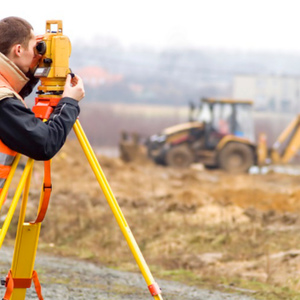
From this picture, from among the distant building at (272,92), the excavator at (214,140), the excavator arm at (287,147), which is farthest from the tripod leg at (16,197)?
the distant building at (272,92)

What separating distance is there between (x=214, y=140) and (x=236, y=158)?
1.03m

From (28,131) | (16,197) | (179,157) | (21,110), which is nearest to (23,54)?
(21,110)

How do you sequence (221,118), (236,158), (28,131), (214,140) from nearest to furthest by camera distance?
(28,131)
(221,118)
(214,140)
(236,158)

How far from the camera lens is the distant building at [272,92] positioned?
132 ft

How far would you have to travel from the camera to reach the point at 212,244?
8.54m

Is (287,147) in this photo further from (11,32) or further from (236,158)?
(11,32)

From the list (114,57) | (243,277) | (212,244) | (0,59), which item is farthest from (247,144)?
(114,57)

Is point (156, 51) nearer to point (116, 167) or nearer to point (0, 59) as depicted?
point (116, 167)

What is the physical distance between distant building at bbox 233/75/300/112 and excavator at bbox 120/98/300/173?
1670 cm

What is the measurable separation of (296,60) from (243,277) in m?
47.9

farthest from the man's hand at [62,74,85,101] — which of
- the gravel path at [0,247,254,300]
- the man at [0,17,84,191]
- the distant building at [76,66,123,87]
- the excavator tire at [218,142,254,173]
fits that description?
the distant building at [76,66,123,87]

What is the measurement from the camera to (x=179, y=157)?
2388cm

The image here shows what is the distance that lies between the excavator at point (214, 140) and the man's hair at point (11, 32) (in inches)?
791

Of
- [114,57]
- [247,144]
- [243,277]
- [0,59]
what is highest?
[114,57]
